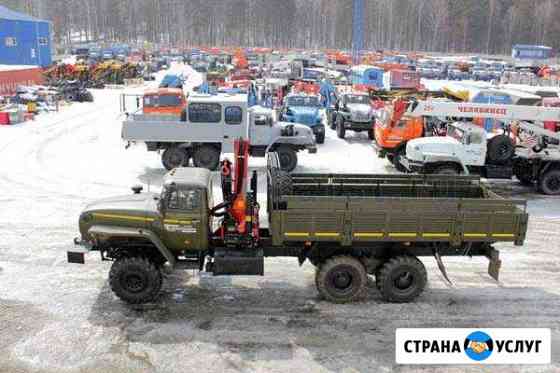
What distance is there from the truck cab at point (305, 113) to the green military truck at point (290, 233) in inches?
545

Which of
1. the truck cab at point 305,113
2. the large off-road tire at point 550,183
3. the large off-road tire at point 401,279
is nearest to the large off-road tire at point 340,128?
the truck cab at point 305,113

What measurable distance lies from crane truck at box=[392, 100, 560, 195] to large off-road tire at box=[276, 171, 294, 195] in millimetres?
6890

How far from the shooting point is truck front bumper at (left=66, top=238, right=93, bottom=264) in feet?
26.3

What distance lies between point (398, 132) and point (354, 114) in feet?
20.4

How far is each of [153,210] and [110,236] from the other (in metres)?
0.74

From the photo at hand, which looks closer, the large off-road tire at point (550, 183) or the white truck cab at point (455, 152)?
the white truck cab at point (455, 152)

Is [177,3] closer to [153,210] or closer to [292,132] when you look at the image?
[292,132]

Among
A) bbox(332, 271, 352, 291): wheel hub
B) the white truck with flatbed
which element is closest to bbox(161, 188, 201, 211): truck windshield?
bbox(332, 271, 352, 291): wheel hub

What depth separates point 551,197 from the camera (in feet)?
49.7

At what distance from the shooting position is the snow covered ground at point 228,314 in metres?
6.96

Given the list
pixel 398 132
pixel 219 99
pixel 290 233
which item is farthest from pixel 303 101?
pixel 290 233

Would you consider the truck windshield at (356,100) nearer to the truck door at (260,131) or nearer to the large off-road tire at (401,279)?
the truck door at (260,131)

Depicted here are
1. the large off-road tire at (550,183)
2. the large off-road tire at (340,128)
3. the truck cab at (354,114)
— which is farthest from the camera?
the large off-road tire at (340,128)

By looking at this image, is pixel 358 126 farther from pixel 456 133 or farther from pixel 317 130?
pixel 456 133
